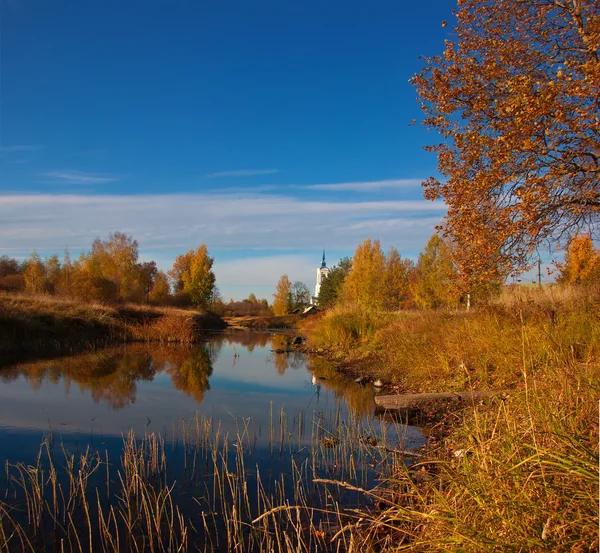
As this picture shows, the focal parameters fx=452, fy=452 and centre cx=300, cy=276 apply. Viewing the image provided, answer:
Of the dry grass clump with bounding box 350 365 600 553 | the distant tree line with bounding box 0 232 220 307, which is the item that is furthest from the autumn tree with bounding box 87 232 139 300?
the dry grass clump with bounding box 350 365 600 553

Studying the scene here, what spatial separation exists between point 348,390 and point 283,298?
233 feet

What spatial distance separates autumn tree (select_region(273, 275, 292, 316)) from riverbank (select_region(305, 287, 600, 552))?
57.9m

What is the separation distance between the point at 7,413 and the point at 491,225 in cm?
1171

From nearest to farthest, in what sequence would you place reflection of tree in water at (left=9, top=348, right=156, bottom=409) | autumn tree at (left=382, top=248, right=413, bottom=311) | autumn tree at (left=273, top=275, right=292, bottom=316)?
reflection of tree in water at (left=9, top=348, right=156, bottom=409) < autumn tree at (left=382, top=248, right=413, bottom=311) < autumn tree at (left=273, top=275, right=292, bottom=316)

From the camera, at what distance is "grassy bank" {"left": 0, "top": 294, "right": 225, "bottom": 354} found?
1966 centimetres

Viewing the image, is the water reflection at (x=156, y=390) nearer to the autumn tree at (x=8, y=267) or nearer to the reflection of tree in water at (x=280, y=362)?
the reflection of tree in water at (x=280, y=362)

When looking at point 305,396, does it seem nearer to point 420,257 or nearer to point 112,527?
point 112,527

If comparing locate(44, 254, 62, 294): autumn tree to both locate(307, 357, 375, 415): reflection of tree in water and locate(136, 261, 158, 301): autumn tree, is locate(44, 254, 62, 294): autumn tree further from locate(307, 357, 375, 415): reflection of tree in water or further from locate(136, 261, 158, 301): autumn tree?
locate(307, 357, 375, 415): reflection of tree in water

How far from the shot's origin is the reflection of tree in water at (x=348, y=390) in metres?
10.1

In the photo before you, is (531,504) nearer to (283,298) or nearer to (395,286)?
(395,286)

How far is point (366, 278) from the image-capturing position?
39.6 meters

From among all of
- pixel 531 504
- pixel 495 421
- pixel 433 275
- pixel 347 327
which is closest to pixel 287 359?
pixel 347 327

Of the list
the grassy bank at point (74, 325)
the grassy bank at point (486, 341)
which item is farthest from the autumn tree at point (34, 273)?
the grassy bank at point (486, 341)

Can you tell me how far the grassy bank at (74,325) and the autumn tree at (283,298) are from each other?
48.1 meters
